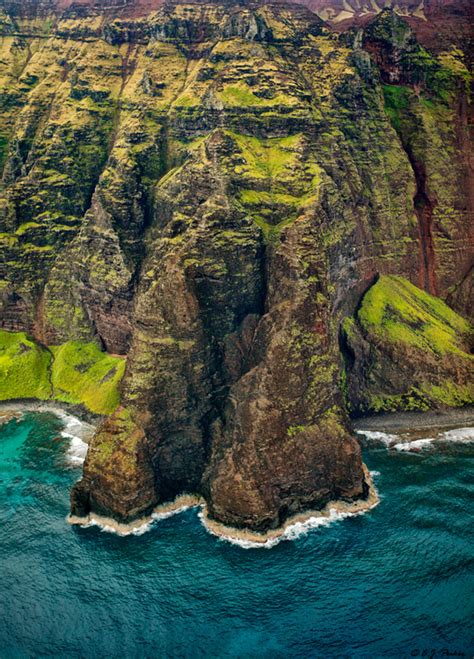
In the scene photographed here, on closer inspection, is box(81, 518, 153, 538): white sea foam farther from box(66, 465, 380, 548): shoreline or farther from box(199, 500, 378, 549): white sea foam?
box(199, 500, 378, 549): white sea foam

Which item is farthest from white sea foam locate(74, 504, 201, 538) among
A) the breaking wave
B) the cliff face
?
the breaking wave

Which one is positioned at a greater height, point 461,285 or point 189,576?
point 461,285

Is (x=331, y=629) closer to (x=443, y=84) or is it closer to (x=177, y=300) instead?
(x=177, y=300)

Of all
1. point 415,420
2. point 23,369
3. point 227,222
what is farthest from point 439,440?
point 23,369

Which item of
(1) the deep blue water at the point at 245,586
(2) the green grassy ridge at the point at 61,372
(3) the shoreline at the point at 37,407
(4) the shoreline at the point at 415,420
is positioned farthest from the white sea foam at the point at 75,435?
(4) the shoreline at the point at 415,420

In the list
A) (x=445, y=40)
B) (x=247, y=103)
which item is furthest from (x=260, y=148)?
(x=445, y=40)

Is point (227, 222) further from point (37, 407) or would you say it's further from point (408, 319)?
point (37, 407)
